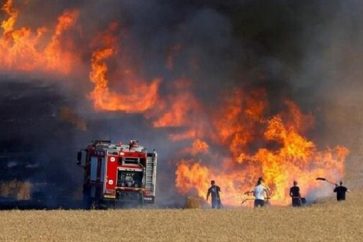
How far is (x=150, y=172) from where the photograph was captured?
37844 mm

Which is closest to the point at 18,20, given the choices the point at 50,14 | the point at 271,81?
the point at 50,14

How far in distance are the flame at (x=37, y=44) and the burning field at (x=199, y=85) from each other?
6cm

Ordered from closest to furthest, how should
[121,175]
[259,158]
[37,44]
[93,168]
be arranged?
1. [121,175]
2. [93,168]
3. [259,158]
4. [37,44]

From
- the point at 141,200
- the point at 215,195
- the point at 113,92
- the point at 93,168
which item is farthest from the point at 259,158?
the point at 113,92

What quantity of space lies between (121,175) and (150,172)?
1192 mm

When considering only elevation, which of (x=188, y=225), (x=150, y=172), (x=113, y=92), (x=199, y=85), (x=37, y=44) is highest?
(x=37, y=44)

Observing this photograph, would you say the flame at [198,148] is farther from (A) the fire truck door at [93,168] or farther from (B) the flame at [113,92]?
(A) the fire truck door at [93,168]

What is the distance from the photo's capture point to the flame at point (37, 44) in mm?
49094

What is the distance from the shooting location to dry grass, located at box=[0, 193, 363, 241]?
80.0 feet

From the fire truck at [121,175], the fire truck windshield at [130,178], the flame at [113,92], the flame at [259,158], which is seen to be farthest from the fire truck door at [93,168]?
the flame at [113,92]

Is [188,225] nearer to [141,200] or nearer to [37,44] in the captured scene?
[141,200]

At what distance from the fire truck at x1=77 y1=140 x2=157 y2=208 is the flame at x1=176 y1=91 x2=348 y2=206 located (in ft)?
12.6

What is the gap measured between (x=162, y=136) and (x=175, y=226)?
19.2m

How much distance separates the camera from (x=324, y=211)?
105ft
